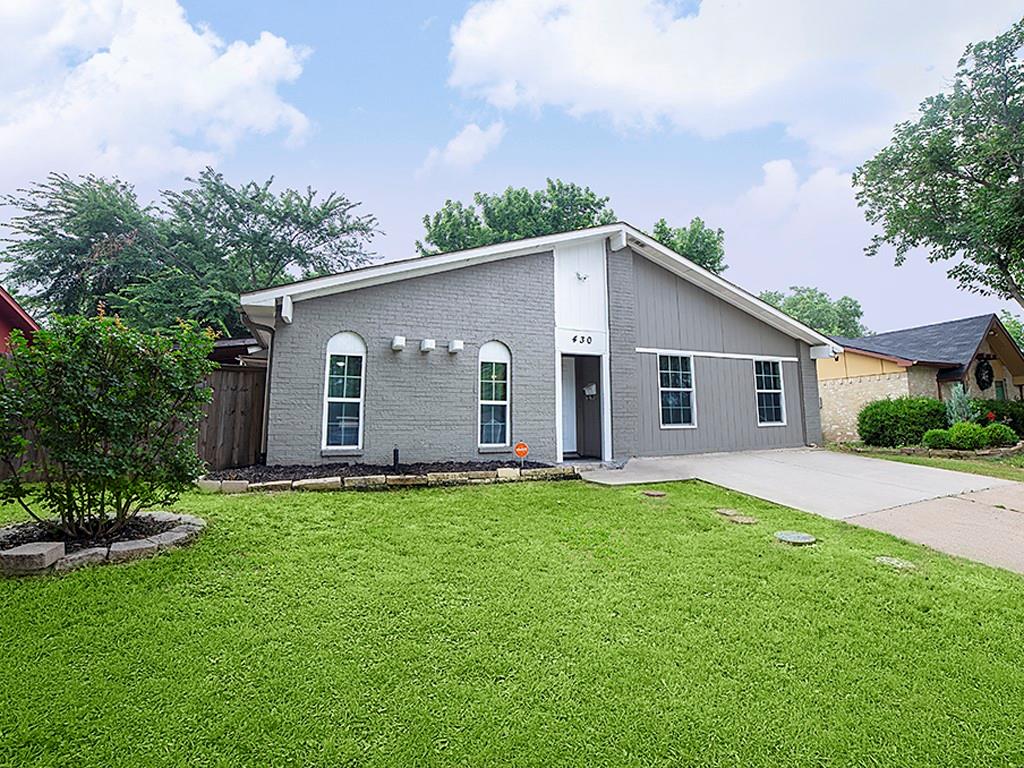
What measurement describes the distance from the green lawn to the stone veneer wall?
1393cm

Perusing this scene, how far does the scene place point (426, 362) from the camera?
845cm

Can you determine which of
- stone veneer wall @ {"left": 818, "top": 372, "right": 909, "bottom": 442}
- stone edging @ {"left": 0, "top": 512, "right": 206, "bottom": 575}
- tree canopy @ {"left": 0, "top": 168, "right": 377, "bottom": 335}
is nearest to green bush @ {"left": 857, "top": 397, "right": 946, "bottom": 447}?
stone veneer wall @ {"left": 818, "top": 372, "right": 909, "bottom": 442}

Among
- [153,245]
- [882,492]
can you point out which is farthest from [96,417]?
[153,245]

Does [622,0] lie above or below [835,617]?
above

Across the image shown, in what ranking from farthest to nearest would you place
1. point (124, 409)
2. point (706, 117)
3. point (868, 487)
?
Result: point (706, 117)
point (868, 487)
point (124, 409)

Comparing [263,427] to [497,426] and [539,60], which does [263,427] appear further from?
[539,60]

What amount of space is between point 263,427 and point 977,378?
2177 centimetres

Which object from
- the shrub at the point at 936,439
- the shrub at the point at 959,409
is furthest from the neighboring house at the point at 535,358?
the shrub at the point at 959,409

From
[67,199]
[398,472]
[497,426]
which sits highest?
[67,199]

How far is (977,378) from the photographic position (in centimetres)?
1695

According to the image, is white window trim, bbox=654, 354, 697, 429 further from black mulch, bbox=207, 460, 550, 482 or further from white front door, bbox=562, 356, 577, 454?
black mulch, bbox=207, 460, 550, 482

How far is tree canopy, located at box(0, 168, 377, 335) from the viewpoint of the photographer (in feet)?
53.2

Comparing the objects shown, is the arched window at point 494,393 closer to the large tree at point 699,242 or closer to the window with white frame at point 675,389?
the window with white frame at point 675,389

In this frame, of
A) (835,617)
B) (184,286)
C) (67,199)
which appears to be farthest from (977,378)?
(67,199)
